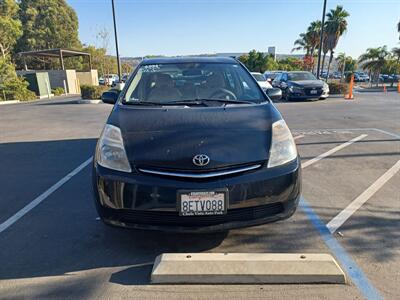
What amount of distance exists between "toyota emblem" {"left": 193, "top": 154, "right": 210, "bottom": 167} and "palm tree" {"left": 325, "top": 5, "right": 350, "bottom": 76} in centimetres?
3913

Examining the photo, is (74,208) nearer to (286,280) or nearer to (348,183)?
(286,280)

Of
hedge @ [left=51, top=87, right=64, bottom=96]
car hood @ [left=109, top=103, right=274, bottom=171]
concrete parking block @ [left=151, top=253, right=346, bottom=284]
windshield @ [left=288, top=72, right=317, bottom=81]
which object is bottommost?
hedge @ [left=51, top=87, right=64, bottom=96]

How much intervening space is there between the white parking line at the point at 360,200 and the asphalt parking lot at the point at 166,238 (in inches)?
0.4

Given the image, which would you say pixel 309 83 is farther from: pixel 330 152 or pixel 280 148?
pixel 280 148

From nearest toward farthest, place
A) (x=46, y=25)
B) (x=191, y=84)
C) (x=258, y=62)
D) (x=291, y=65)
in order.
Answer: (x=191, y=84) → (x=258, y=62) → (x=46, y=25) → (x=291, y=65)

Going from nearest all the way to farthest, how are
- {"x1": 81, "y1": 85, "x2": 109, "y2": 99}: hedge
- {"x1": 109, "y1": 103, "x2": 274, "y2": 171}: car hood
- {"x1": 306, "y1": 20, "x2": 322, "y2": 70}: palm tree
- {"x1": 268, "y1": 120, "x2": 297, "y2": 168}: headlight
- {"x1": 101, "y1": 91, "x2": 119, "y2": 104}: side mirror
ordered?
{"x1": 109, "y1": 103, "x2": 274, "y2": 171}: car hood < {"x1": 268, "y1": 120, "x2": 297, "y2": 168}: headlight < {"x1": 101, "y1": 91, "x2": 119, "y2": 104}: side mirror < {"x1": 81, "y1": 85, "x2": 109, "y2": 99}: hedge < {"x1": 306, "y1": 20, "x2": 322, "y2": 70}: palm tree

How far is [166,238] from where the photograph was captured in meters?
3.04

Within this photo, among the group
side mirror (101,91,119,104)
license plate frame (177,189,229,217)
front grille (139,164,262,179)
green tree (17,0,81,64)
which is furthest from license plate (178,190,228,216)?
green tree (17,0,81,64)

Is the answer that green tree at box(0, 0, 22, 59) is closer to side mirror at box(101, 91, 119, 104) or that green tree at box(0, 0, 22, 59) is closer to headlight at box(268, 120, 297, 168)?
side mirror at box(101, 91, 119, 104)

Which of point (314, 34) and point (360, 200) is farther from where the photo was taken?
point (314, 34)

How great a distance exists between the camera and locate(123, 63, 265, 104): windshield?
359 cm

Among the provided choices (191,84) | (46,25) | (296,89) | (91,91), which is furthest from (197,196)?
(46,25)

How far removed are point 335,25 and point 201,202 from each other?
1562 inches

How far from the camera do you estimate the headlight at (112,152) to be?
256cm
